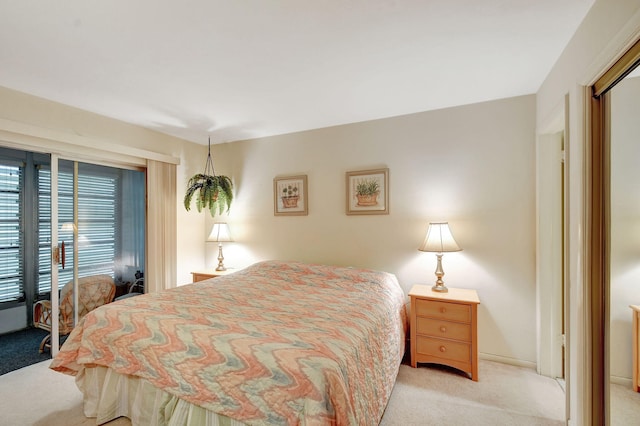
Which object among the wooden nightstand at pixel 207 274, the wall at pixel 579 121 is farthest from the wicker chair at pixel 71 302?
the wall at pixel 579 121

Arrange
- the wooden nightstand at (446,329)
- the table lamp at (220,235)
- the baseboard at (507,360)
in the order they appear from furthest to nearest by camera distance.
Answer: the table lamp at (220,235)
the baseboard at (507,360)
the wooden nightstand at (446,329)

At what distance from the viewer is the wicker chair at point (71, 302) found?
9.32 feet

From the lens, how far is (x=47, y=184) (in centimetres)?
277

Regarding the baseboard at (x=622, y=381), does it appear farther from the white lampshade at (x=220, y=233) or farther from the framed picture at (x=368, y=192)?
the white lampshade at (x=220, y=233)

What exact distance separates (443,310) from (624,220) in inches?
56.2

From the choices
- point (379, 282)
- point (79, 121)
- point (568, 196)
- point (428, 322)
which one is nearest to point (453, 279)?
point (428, 322)

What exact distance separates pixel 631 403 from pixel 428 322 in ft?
4.28

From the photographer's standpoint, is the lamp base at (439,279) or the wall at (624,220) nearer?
the wall at (624,220)

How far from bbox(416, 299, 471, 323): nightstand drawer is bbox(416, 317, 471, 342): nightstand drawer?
4cm

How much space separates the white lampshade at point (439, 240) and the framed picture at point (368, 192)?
1.83ft

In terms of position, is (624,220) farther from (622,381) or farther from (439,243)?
(439,243)

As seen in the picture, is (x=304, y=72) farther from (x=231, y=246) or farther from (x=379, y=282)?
(x=231, y=246)

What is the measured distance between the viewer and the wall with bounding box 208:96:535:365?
8.35ft

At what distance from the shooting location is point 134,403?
66.7 inches
